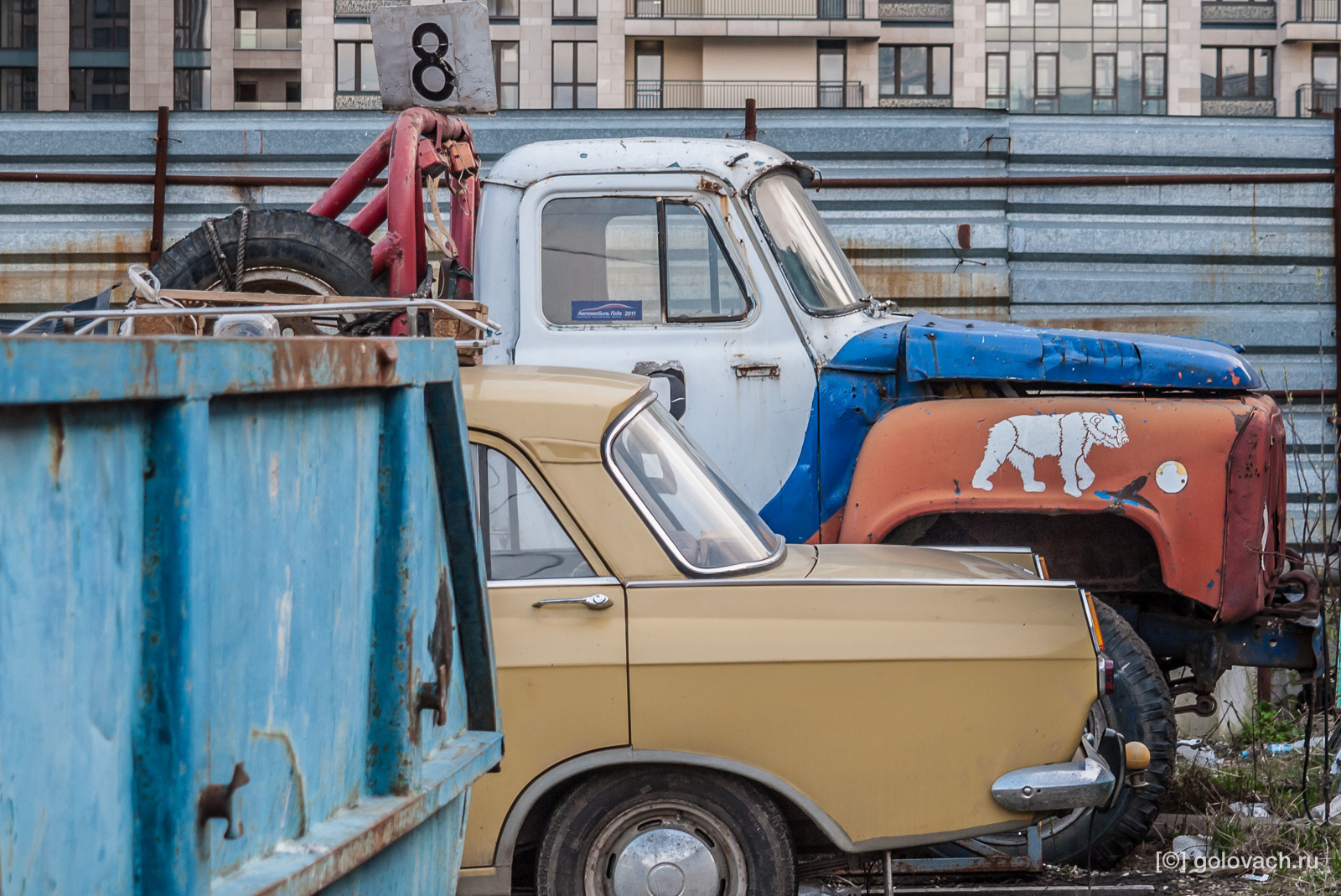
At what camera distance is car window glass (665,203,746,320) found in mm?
4621

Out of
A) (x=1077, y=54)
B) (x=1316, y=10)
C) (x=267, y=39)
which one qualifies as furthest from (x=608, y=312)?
(x=1316, y=10)

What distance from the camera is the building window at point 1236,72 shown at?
44.5 metres

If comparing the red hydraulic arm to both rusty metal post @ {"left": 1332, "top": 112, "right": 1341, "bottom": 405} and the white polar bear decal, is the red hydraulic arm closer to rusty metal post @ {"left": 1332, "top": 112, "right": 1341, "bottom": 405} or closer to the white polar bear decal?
the white polar bear decal

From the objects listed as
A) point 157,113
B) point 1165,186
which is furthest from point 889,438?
point 157,113

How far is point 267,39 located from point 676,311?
4439 centimetres

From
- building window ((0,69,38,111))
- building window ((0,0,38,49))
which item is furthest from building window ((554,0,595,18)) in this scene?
building window ((0,0,38,49))

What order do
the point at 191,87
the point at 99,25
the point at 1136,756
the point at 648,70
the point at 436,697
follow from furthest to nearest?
the point at 99,25, the point at 191,87, the point at 648,70, the point at 1136,756, the point at 436,697

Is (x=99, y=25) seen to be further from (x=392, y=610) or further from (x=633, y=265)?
(x=392, y=610)

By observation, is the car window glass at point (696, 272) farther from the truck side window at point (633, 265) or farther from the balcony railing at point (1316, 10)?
the balcony railing at point (1316, 10)

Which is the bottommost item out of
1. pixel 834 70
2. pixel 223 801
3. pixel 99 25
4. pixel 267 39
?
pixel 223 801

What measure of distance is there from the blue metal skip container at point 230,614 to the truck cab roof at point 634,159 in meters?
2.62

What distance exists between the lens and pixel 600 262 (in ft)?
15.3

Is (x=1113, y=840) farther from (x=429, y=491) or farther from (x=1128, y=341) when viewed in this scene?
(x=429, y=491)

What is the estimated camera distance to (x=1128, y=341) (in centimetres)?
450
